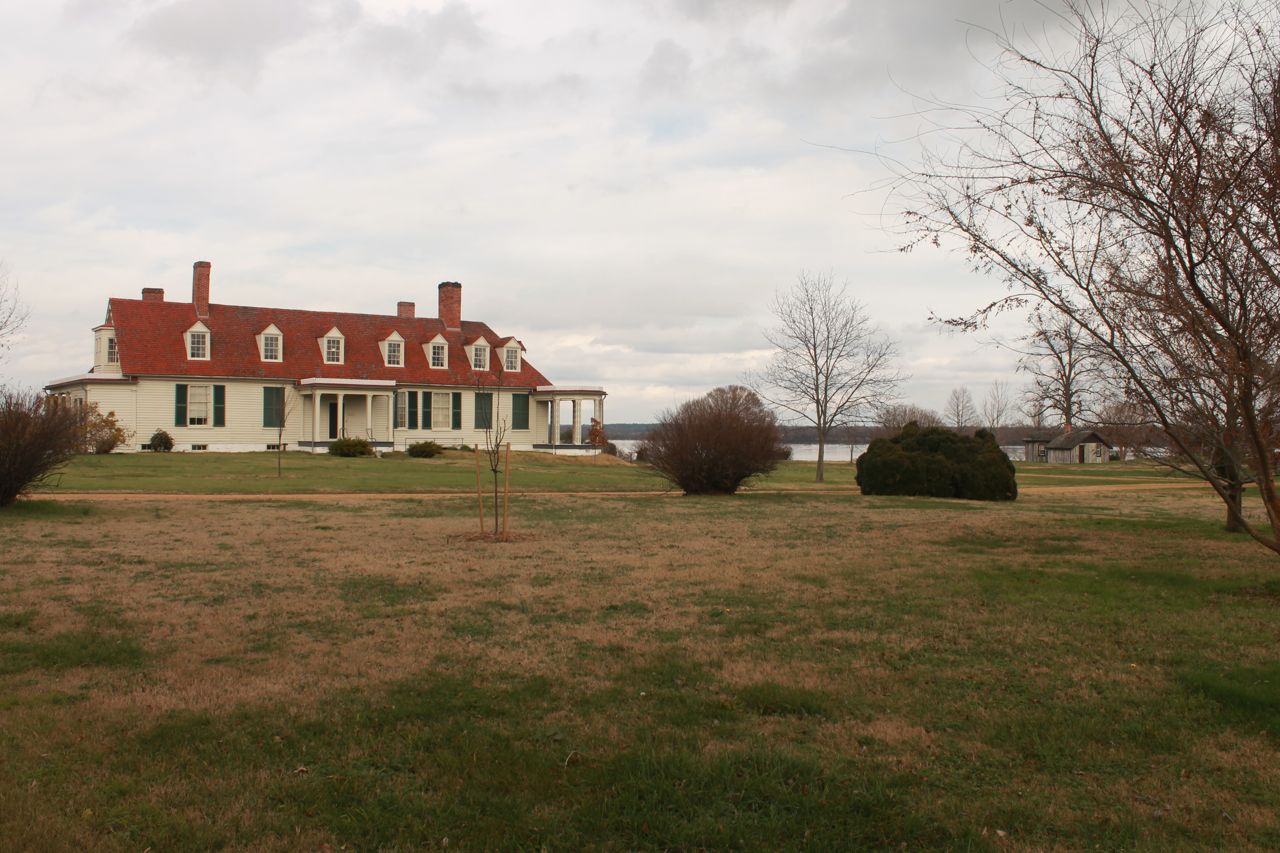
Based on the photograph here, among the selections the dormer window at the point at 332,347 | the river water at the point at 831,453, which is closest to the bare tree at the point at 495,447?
the dormer window at the point at 332,347

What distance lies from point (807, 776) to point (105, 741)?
3.46 metres

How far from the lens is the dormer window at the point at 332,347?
4478cm

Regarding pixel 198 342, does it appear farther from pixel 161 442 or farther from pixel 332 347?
pixel 332 347

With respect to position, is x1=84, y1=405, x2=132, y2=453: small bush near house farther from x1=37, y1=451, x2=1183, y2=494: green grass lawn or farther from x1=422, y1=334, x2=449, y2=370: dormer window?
x1=422, y1=334, x2=449, y2=370: dormer window

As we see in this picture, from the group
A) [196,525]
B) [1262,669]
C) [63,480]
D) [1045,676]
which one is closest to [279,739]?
[1045,676]

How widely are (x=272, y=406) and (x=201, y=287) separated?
6.26 m

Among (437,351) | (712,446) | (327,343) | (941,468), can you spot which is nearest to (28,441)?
(712,446)

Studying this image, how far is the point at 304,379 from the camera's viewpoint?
42625 millimetres

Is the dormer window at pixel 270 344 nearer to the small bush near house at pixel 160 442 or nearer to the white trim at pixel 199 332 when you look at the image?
the white trim at pixel 199 332

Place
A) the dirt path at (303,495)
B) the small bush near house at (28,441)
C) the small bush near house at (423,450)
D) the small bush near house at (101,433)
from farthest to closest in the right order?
1. the small bush near house at (423,450)
2. the small bush near house at (101,433)
3. the dirt path at (303,495)
4. the small bush near house at (28,441)

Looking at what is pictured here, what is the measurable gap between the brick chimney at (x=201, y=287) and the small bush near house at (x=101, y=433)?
26.2 feet

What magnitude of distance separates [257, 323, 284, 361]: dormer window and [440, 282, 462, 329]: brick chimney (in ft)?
28.3

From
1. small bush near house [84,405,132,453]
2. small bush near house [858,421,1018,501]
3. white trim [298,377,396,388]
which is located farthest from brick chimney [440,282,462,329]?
small bush near house [858,421,1018,501]

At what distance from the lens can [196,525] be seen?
1542 centimetres
